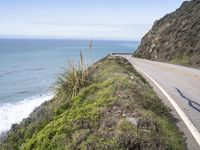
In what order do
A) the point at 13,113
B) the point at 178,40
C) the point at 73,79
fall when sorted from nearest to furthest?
the point at 73,79
the point at 13,113
the point at 178,40

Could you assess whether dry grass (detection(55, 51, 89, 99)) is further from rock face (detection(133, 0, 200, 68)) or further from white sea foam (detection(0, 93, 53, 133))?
rock face (detection(133, 0, 200, 68))

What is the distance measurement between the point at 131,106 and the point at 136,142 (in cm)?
220

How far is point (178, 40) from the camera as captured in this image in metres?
41.3

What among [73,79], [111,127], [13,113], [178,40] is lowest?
[13,113]

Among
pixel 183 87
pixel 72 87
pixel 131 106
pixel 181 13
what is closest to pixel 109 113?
pixel 131 106

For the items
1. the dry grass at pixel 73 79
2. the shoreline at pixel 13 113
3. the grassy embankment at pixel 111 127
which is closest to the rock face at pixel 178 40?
the shoreline at pixel 13 113

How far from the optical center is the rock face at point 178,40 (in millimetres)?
36606

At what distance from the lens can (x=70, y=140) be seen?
6301 millimetres

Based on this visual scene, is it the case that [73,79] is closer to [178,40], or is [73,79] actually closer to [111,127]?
[111,127]

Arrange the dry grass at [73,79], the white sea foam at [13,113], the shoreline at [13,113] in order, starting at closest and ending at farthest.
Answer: the dry grass at [73,79] < the shoreline at [13,113] < the white sea foam at [13,113]

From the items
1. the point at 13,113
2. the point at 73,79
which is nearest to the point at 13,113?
the point at 13,113

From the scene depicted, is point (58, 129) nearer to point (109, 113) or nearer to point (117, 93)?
point (109, 113)

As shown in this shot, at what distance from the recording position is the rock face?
3661 cm

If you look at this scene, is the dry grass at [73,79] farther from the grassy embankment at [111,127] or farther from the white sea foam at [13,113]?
the white sea foam at [13,113]
